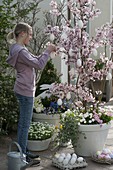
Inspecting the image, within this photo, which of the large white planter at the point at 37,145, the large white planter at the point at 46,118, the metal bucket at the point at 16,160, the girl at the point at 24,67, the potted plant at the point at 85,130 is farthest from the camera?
the large white planter at the point at 46,118

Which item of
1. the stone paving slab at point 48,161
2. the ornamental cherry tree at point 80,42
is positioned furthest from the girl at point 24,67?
the stone paving slab at point 48,161

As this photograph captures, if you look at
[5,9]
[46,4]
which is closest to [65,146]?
[5,9]

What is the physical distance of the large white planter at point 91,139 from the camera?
423 centimetres

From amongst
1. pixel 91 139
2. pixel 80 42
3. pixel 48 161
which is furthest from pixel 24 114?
pixel 80 42

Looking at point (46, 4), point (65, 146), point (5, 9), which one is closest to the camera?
point (65, 146)

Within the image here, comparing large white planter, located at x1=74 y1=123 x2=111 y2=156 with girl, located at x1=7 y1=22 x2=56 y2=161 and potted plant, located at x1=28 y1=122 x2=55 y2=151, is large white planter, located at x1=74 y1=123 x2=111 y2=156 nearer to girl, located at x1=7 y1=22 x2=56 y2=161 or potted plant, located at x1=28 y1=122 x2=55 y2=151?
potted plant, located at x1=28 y1=122 x2=55 y2=151

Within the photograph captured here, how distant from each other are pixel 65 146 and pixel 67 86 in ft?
3.17

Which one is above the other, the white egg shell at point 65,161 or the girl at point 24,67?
the girl at point 24,67

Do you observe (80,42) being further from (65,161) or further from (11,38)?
(65,161)

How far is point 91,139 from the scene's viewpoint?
426 centimetres

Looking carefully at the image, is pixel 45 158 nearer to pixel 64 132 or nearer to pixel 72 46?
pixel 64 132

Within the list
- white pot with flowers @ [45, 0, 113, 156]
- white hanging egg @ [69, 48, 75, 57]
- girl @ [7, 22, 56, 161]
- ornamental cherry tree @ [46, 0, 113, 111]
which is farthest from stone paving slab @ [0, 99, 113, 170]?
white hanging egg @ [69, 48, 75, 57]

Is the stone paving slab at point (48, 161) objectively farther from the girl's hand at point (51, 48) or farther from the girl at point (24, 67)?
the girl's hand at point (51, 48)

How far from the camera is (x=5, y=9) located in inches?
233
